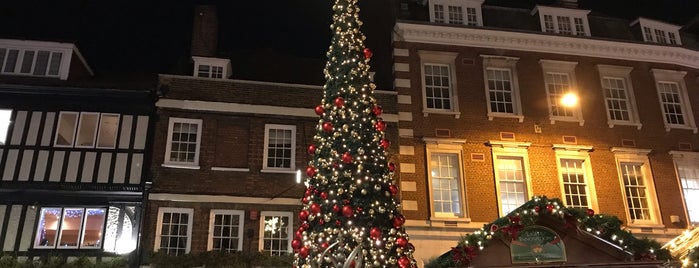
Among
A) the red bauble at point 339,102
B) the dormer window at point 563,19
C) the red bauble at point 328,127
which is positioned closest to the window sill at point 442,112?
the dormer window at point 563,19

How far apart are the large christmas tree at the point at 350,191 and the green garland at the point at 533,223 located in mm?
1882

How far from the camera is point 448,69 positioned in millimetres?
17578

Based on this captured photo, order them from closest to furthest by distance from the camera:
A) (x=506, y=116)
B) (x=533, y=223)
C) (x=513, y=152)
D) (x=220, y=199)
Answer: (x=533, y=223)
(x=220, y=199)
(x=513, y=152)
(x=506, y=116)

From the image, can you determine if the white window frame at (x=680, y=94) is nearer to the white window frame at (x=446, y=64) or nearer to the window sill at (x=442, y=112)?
the white window frame at (x=446, y=64)

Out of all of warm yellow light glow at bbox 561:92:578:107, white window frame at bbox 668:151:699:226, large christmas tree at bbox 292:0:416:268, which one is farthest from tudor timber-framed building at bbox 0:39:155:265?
white window frame at bbox 668:151:699:226

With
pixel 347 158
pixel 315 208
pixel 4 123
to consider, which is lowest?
pixel 315 208

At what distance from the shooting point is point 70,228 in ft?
49.4

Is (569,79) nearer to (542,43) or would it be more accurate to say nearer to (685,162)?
(542,43)

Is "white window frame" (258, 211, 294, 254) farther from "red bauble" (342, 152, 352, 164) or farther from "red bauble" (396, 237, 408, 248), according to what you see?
"red bauble" (396, 237, 408, 248)

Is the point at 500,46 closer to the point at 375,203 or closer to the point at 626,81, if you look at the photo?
the point at 626,81

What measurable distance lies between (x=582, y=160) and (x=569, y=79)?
286 centimetres

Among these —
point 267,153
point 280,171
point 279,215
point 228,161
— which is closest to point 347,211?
point 279,215

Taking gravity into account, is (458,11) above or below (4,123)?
above

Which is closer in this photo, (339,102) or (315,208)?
(315,208)
